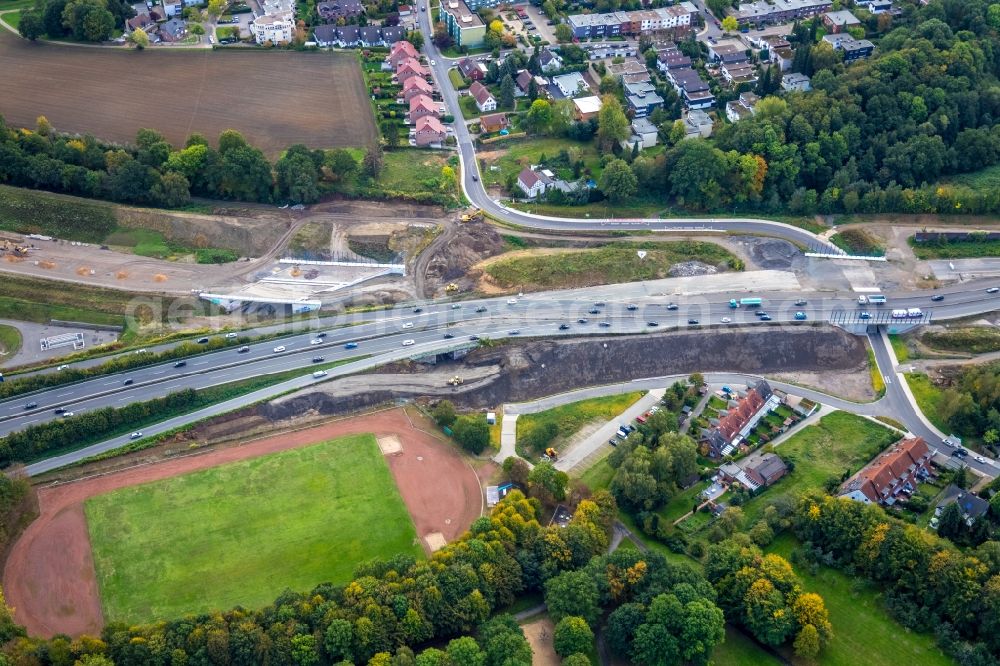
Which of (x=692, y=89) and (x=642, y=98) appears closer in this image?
(x=642, y=98)

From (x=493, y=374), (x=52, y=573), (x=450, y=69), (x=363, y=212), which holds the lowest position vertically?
(x=52, y=573)

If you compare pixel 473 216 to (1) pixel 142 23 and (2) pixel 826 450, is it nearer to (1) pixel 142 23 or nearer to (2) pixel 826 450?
(2) pixel 826 450

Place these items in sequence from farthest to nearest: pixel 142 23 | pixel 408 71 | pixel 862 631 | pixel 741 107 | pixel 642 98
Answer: pixel 142 23
pixel 408 71
pixel 642 98
pixel 741 107
pixel 862 631

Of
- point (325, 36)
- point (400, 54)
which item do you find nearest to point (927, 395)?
point (400, 54)

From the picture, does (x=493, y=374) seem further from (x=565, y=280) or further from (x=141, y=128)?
(x=141, y=128)

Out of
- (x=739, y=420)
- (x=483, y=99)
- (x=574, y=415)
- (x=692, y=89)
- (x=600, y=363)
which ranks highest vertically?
(x=692, y=89)

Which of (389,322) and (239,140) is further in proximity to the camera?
(239,140)

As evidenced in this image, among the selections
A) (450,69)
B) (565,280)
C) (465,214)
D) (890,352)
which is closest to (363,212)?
(465,214)
